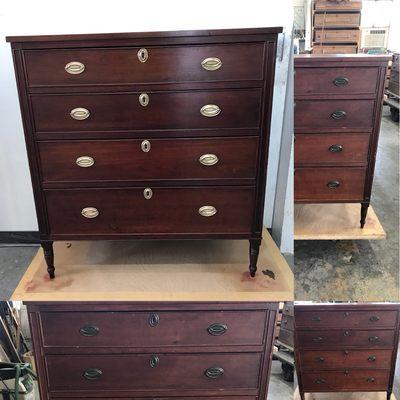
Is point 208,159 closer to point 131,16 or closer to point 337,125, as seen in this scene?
point 337,125

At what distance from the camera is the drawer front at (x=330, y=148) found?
1411 mm

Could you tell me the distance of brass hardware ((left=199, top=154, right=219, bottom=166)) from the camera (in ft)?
4.13

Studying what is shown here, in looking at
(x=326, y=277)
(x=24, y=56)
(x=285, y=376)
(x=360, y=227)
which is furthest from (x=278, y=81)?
(x=285, y=376)

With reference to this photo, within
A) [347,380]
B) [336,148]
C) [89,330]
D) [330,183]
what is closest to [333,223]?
[330,183]

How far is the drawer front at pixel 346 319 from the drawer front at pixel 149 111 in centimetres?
96

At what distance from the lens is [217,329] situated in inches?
57.5

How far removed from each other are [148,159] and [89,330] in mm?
702

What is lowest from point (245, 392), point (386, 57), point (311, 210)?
point (245, 392)

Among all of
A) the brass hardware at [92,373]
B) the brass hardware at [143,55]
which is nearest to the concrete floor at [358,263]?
the brass hardware at [143,55]

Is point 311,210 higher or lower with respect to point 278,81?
lower

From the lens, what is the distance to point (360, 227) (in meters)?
1.50

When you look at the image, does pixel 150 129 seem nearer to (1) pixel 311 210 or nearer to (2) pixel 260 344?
(1) pixel 311 210

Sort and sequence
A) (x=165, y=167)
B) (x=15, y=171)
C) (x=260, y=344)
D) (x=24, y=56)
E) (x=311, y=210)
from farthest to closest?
1. (x=15, y=171)
2. (x=311, y=210)
3. (x=260, y=344)
4. (x=165, y=167)
5. (x=24, y=56)

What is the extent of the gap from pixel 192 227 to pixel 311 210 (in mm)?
582
